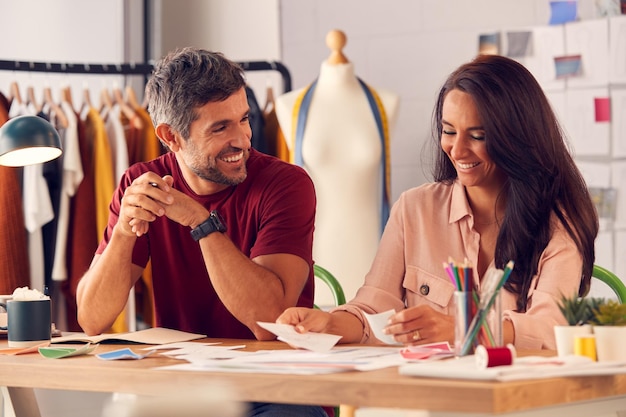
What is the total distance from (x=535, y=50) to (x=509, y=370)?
8.71ft

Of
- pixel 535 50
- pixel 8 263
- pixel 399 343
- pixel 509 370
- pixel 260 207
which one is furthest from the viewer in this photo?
pixel 535 50

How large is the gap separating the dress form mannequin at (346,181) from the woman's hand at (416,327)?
1.70 m

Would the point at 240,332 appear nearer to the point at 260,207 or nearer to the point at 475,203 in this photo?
the point at 260,207

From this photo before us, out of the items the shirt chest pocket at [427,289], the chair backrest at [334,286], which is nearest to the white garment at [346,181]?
the chair backrest at [334,286]

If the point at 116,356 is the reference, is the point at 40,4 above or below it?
above

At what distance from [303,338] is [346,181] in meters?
1.73

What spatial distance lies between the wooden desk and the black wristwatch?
515 mm

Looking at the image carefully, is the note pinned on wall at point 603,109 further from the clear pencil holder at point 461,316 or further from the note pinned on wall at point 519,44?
the clear pencil holder at point 461,316

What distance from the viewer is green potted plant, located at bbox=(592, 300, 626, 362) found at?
57.7 inches

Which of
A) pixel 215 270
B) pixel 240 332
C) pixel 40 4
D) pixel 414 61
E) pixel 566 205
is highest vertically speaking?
pixel 40 4

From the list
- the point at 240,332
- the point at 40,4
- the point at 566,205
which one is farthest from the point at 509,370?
the point at 40,4

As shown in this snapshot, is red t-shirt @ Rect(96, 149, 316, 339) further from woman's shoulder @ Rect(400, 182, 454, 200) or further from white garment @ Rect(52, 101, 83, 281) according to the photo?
white garment @ Rect(52, 101, 83, 281)

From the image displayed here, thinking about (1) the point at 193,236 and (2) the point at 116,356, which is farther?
(1) the point at 193,236

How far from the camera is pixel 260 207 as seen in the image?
2260 millimetres
